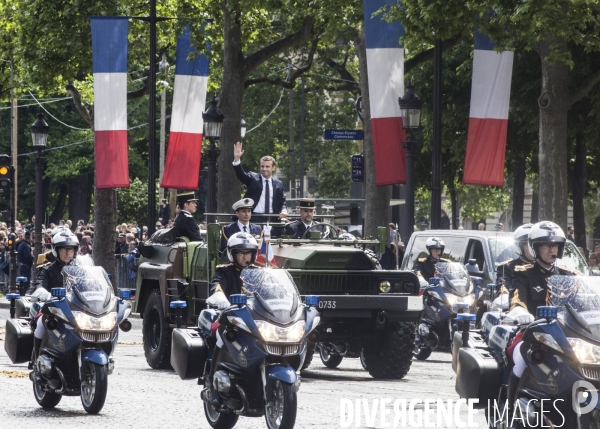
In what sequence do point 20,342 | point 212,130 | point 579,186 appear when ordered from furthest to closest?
point 579,186 < point 212,130 < point 20,342

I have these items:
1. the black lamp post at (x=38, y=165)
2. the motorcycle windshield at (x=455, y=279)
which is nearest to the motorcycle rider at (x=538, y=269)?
the motorcycle windshield at (x=455, y=279)

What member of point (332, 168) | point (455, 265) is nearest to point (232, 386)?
point (455, 265)

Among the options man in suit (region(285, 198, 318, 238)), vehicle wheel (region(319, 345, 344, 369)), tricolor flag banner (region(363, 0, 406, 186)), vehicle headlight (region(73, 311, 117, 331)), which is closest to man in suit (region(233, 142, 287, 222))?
man in suit (region(285, 198, 318, 238))

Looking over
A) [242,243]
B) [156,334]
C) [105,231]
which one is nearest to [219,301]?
[242,243]

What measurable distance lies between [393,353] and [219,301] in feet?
18.1

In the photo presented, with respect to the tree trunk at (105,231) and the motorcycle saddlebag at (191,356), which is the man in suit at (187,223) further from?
the tree trunk at (105,231)

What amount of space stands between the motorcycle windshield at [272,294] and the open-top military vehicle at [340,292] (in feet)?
15.2

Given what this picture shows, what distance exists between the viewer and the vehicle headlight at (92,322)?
11.3 metres

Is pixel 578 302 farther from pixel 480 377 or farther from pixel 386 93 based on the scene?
pixel 386 93

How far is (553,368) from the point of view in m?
8.25

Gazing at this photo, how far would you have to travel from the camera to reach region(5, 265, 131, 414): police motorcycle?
1122 centimetres

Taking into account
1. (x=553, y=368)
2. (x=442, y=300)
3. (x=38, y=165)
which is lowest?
(x=442, y=300)

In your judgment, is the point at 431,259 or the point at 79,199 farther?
the point at 79,199

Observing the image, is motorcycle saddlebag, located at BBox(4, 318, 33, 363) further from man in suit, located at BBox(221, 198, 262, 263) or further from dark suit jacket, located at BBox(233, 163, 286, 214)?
dark suit jacket, located at BBox(233, 163, 286, 214)
